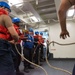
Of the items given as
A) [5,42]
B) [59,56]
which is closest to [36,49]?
[59,56]

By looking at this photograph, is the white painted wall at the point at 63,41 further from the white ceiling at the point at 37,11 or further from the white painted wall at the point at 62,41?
the white ceiling at the point at 37,11

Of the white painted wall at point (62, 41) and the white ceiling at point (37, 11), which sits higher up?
the white ceiling at point (37, 11)

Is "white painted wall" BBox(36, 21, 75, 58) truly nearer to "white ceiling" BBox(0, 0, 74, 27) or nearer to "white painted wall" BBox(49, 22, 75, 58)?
"white painted wall" BBox(49, 22, 75, 58)

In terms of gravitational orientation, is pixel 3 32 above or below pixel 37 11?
below

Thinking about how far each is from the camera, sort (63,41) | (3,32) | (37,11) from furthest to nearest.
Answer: (63,41) → (37,11) → (3,32)

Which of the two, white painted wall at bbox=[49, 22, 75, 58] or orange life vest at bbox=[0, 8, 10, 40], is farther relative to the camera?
white painted wall at bbox=[49, 22, 75, 58]

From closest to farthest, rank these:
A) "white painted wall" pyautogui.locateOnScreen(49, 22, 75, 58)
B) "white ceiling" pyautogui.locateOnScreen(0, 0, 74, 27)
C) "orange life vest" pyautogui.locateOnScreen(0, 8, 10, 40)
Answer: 1. "orange life vest" pyautogui.locateOnScreen(0, 8, 10, 40)
2. "white ceiling" pyautogui.locateOnScreen(0, 0, 74, 27)
3. "white painted wall" pyautogui.locateOnScreen(49, 22, 75, 58)

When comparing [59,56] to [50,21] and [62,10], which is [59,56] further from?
[62,10]

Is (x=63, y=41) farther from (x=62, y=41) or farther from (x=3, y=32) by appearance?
(x=3, y=32)

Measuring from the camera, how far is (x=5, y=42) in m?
1.69

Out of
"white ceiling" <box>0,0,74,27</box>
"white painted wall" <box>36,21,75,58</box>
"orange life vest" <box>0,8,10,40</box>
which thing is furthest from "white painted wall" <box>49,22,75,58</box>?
"orange life vest" <box>0,8,10,40</box>

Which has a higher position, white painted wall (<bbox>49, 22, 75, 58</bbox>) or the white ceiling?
the white ceiling

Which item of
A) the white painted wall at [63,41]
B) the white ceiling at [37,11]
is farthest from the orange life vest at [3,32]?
the white painted wall at [63,41]

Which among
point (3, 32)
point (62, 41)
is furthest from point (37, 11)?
point (3, 32)
